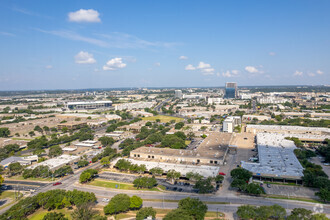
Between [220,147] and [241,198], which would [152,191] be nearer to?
[241,198]

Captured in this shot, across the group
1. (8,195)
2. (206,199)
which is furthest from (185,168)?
(8,195)

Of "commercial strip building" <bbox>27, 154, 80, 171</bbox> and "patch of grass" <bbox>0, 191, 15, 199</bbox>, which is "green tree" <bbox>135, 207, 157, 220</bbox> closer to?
"patch of grass" <bbox>0, 191, 15, 199</bbox>

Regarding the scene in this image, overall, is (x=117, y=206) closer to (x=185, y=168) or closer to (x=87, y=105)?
(x=185, y=168)

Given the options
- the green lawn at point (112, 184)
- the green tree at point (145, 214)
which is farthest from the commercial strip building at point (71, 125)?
the green tree at point (145, 214)

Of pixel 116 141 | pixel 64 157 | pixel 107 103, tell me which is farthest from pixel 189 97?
pixel 64 157

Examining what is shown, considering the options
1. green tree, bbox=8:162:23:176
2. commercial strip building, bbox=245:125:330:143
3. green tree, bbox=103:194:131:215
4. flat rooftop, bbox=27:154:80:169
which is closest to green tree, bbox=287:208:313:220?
green tree, bbox=103:194:131:215

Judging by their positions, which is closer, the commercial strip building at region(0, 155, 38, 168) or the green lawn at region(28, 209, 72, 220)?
the green lawn at region(28, 209, 72, 220)
